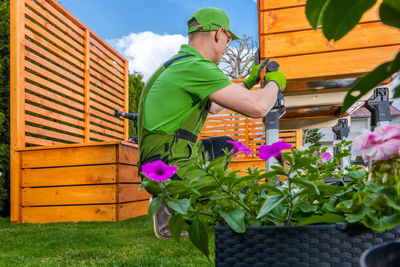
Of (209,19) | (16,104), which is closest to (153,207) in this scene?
(209,19)

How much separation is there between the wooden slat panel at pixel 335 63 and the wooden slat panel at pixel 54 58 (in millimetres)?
2719

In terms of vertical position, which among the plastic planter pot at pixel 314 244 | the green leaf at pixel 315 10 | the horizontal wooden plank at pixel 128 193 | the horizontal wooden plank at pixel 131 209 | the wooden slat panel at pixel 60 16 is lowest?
the horizontal wooden plank at pixel 131 209

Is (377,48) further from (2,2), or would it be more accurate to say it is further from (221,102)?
(2,2)

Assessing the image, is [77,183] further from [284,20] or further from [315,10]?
[315,10]

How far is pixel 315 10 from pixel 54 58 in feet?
13.7

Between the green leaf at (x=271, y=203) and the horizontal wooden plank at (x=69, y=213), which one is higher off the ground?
the green leaf at (x=271, y=203)

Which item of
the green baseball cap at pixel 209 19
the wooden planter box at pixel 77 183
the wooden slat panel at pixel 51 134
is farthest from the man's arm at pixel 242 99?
the wooden slat panel at pixel 51 134

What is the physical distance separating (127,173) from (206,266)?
2048 mm

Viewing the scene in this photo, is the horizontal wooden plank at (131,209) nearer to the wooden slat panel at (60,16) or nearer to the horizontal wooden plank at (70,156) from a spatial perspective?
the horizontal wooden plank at (70,156)

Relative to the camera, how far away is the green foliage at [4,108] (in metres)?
3.84

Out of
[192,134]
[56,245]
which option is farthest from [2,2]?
[192,134]

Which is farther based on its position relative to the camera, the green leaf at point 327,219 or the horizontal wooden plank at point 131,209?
the horizontal wooden plank at point 131,209

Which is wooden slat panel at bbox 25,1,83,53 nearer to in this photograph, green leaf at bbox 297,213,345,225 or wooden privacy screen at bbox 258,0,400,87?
wooden privacy screen at bbox 258,0,400,87

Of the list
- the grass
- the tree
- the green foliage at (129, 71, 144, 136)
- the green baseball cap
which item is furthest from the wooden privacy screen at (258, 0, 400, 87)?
the tree
